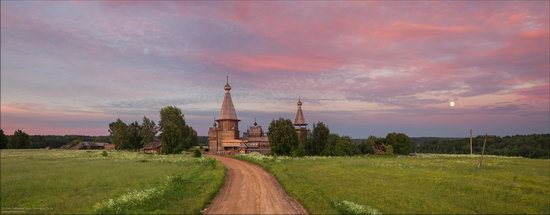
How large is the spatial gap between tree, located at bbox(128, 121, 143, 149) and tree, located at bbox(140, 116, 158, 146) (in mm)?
1057

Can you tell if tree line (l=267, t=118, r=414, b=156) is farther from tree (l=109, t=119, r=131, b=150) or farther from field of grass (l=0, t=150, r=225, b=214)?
field of grass (l=0, t=150, r=225, b=214)

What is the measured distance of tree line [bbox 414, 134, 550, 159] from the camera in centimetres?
13620

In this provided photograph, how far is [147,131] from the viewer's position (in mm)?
107250

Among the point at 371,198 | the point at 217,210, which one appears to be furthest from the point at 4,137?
the point at 371,198

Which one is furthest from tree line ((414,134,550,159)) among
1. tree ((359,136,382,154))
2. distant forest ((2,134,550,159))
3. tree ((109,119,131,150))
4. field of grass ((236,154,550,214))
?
tree ((109,119,131,150))

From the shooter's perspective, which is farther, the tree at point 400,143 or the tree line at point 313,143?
the tree at point 400,143

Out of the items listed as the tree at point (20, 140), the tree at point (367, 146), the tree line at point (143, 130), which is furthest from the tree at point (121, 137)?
the tree at point (20, 140)

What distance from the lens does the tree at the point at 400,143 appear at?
355 feet

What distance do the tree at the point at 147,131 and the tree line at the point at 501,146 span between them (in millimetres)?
117416

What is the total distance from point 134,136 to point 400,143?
74.4 metres

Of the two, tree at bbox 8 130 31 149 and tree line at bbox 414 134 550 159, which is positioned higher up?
tree at bbox 8 130 31 149

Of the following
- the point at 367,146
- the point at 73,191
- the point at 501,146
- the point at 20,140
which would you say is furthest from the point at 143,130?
the point at 501,146

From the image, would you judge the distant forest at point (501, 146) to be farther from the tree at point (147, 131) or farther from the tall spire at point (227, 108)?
the tall spire at point (227, 108)

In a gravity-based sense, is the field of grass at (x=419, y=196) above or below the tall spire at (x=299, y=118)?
below
